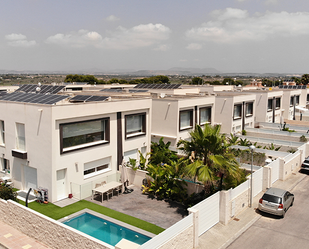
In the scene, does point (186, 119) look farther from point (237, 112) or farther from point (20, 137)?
point (20, 137)

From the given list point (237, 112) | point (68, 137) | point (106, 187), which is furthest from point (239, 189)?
point (237, 112)

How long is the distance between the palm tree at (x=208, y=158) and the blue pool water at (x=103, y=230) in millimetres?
3974

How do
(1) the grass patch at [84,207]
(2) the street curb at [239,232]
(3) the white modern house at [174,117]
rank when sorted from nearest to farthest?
(2) the street curb at [239,232] → (1) the grass patch at [84,207] → (3) the white modern house at [174,117]

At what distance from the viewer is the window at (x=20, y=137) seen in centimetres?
1850

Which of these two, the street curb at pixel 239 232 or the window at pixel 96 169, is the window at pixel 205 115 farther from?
the street curb at pixel 239 232

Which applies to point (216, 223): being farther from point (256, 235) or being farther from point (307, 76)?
point (307, 76)

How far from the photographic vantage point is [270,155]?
83.0ft

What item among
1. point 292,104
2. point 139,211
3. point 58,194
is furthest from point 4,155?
point 292,104

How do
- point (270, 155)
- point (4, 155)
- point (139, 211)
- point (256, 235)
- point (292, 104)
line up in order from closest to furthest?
1. point (256, 235)
2. point (139, 211)
3. point (4, 155)
4. point (270, 155)
5. point (292, 104)

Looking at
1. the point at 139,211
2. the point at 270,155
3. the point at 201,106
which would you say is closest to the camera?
the point at 139,211

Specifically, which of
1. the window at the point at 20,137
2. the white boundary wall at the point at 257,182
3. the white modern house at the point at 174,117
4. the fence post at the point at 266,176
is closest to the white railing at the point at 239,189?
the white boundary wall at the point at 257,182

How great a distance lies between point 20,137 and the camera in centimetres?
1867

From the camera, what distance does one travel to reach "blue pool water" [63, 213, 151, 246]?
1382 cm

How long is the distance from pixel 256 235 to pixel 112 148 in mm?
10767
